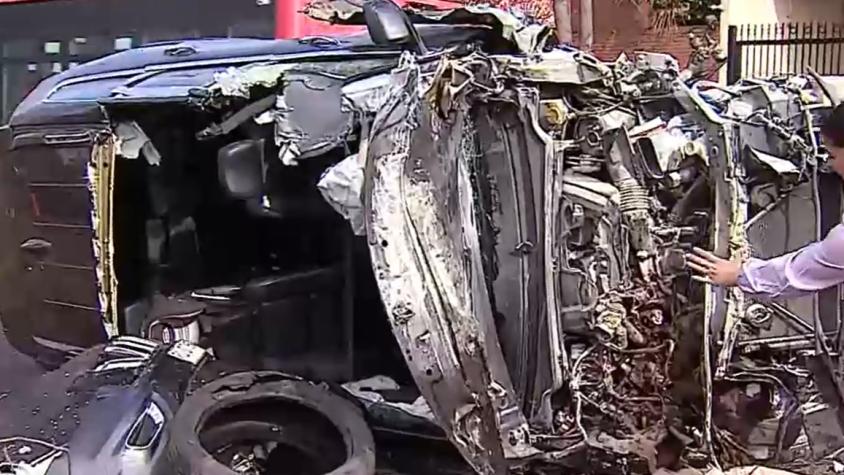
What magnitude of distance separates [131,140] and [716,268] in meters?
2.82

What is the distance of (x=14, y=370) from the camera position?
22.7 ft

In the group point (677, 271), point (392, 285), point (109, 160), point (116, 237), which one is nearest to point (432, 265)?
point (392, 285)

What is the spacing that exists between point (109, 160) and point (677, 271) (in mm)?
2641

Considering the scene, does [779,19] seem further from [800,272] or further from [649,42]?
[800,272]

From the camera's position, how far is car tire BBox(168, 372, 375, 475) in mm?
4566

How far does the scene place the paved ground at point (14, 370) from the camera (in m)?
6.30

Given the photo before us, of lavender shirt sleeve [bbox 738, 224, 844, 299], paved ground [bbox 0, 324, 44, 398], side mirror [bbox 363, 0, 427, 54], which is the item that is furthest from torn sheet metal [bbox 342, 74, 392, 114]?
paved ground [bbox 0, 324, 44, 398]

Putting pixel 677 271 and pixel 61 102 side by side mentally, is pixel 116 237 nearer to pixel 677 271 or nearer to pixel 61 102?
pixel 61 102

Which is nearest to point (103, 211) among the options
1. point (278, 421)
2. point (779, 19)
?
point (278, 421)

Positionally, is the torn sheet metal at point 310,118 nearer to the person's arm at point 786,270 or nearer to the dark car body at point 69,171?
the dark car body at point 69,171

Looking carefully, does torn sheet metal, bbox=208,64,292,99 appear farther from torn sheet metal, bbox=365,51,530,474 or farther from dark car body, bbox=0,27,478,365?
torn sheet metal, bbox=365,51,530,474

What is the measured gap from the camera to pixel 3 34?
13109 millimetres

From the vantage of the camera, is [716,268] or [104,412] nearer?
[716,268]

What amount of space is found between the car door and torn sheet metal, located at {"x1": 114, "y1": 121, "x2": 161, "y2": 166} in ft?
0.41
